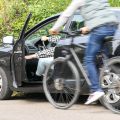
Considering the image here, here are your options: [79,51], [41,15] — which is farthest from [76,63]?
[41,15]

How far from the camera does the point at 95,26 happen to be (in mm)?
7770

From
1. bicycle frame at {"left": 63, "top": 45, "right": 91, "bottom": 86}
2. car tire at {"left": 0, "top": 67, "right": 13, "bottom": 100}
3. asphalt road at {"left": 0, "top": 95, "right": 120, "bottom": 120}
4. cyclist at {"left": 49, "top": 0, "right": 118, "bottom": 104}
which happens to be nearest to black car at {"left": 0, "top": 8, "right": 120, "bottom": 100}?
car tire at {"left": 0, "top": 67, "right": 13, "bottom": 100}

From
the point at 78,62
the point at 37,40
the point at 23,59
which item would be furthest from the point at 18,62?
the point at 78,62

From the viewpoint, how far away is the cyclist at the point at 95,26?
7.77m

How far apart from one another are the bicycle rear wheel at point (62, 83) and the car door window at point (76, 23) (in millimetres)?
956

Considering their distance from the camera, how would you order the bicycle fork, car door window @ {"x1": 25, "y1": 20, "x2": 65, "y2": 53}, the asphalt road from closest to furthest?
the asphalt road → the bicycle fork → car door window @ {"x1": 25, "y1": 20, "x2": 65, "y2": 53}

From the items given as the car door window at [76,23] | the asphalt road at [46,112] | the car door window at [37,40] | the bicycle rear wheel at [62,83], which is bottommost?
the asphalt road at [46,112]

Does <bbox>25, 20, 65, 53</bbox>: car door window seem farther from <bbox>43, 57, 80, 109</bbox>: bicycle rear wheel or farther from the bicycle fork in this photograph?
the bicycle fork

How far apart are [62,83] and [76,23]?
1.23m

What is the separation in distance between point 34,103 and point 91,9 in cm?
240

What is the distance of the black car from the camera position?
30.7 ft

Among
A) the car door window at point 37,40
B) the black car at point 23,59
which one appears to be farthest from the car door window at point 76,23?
the car door window at point 37,40

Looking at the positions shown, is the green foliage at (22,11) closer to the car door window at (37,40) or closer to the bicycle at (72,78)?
the car door window at (37,40)

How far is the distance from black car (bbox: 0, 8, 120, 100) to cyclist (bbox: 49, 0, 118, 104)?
120 centimetres
